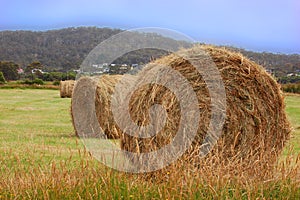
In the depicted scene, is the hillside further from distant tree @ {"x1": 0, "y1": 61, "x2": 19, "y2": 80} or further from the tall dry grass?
the tall dry grass

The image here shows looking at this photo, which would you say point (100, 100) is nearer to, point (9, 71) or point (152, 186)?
point (152, 186)

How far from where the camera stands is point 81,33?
86500 millimetres

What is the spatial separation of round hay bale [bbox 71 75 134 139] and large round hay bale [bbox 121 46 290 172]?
20.2 feet

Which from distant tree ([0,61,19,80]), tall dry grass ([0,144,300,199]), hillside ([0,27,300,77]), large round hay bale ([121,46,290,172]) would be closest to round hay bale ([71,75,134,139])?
large round hay bale ([121,46,290,172])

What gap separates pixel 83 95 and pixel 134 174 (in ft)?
28.6

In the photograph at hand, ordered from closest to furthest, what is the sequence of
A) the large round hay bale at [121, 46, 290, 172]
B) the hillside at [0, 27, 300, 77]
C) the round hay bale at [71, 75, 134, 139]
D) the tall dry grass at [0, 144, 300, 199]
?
the tall dry grass at [0, 144, 300, 199]
the large round hay bale at [121, 46, 290, 172]
the round hay bale at [71, 75, 134, 139]
the hillside at [0, 27, 300, 77]

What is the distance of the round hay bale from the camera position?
13.6 metres

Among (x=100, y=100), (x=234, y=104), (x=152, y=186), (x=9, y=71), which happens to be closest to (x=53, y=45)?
(x=9, y=71)

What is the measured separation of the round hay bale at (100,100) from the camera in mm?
13586

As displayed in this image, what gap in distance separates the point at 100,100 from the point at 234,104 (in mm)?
7456

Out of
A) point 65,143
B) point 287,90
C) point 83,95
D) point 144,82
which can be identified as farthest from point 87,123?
point 287,90

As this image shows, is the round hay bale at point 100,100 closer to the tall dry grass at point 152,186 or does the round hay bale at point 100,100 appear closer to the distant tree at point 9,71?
the tall dry grass at point 152,186

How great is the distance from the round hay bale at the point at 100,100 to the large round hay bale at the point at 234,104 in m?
6.16

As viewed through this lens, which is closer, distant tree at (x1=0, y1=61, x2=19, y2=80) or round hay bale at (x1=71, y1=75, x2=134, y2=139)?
round hay bale at (x1=71, y1=75, x2=134, y2=139)
